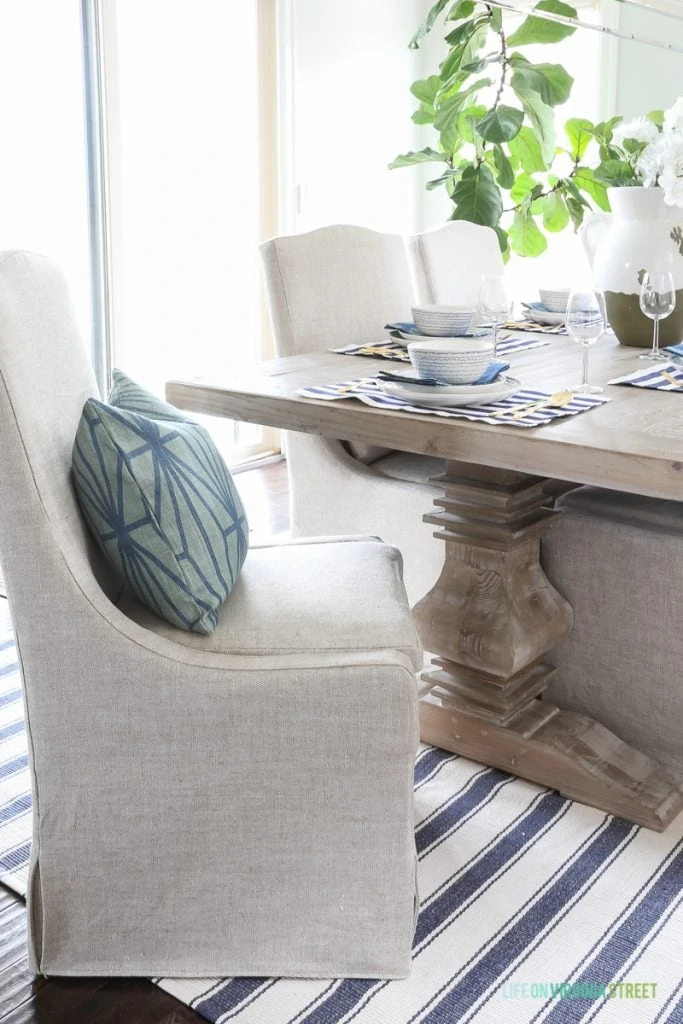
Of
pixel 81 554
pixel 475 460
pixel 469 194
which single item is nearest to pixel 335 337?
pixel 475 460

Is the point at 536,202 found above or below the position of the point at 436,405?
above

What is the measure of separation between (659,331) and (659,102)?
98.4 inches

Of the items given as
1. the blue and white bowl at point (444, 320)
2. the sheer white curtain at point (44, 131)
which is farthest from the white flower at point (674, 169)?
the sheer white curtain at point (44, 131)

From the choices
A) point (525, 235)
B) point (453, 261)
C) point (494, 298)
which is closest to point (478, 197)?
point (525, 235)

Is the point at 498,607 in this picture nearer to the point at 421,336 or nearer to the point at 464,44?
the point at 421,336

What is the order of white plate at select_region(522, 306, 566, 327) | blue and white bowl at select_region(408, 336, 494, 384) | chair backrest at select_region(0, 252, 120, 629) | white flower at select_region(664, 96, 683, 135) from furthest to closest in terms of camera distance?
white plate at select_region(522, 306, 566, 327)
white flower at select_region(664, 96, 683, 135)
blue and white bowl at select_region(408, 336, 494, 384)
chair backrest at select_region(0, 252, 120, 629)

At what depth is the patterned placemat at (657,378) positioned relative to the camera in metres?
1.91

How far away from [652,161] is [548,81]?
2.01 meters

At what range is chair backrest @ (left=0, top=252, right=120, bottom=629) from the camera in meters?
1.31

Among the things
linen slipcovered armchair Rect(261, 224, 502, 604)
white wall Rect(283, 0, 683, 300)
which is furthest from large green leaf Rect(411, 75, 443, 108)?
linen slipcovered armchair Rect(261, 224, 502, 604)

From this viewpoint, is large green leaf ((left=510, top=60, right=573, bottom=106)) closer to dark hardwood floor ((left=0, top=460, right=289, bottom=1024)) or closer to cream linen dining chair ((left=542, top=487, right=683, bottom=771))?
cream linen dining chair ((left=542, top=487, right=683, bottom=771))

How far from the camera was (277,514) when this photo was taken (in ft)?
12.4

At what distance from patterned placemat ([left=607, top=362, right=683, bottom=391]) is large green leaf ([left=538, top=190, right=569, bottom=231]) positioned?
2270mm

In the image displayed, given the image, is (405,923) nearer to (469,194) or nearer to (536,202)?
(469,194)
